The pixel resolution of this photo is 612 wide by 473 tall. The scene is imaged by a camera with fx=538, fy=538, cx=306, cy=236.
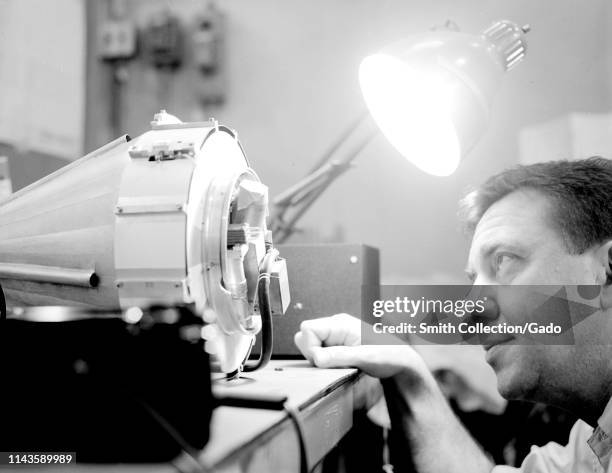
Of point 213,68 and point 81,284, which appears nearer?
point 81,284

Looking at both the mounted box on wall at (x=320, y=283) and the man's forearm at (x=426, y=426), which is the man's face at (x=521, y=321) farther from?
the mounted box on wall at (x=320, y=283)

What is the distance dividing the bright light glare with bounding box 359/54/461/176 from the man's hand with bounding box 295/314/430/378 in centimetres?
34

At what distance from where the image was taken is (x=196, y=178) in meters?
0.63

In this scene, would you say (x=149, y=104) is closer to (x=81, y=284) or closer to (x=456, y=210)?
(x=456, y=210)

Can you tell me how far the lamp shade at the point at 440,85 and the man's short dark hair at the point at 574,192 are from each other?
16cm

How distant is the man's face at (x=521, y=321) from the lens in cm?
91

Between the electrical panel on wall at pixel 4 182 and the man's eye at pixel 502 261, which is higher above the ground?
the electrical panel on wall at pixel 4 182

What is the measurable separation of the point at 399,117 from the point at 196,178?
535 mm

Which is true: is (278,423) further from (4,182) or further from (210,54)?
(210,54)

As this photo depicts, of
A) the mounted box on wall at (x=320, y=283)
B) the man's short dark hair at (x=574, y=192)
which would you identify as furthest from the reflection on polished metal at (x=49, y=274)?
the man's short dark hair at (x=574, y=192)

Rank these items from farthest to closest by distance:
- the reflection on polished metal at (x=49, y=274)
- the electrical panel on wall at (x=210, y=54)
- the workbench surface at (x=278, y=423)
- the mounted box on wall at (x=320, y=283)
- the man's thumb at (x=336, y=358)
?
the electrical panel on wall at (x=210, y=54), the mounted box on wall at (x=320, y=283), the man's thumb at (x=336, y=358), the reflection on polished metal at (x=49, y=274), the workbench surface at (x=278, y=423)

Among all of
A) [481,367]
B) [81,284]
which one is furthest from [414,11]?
[81,284]

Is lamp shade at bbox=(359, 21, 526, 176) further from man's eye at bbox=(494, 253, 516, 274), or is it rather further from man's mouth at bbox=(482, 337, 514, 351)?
man's mouth at bbox=(482, 337, 514, 351)

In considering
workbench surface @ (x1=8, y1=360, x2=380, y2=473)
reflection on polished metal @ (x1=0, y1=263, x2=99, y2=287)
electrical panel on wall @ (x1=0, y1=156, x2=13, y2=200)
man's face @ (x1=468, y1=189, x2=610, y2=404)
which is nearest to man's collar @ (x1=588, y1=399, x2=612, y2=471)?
man's face @ (x1=468, y1=189, x2=610, y2=404)
